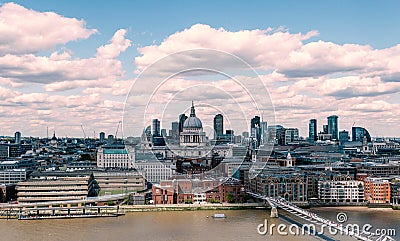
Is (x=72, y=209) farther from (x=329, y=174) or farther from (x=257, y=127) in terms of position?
(x=257, y=127)

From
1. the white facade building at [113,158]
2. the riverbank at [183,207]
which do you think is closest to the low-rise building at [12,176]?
the white facade building at [113,158]

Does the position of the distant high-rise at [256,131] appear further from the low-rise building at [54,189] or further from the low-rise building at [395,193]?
the low-rise building at [54,189]

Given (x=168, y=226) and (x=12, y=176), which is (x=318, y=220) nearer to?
(x=168, y=226)

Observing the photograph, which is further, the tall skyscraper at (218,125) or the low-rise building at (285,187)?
the tall skyscraper at (218,125)

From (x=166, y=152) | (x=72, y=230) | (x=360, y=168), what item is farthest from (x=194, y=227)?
(x=166, y=152)

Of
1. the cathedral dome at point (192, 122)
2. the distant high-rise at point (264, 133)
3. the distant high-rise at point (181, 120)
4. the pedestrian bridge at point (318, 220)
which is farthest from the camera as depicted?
the distant high-rise at point (181, 120)

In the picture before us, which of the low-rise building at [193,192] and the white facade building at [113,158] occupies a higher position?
the white facade building at [113,158]

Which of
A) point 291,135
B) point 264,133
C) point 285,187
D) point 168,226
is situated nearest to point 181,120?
point 264,133

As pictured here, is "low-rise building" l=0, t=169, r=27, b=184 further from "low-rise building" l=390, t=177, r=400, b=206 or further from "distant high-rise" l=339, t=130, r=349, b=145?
"distant high-rise" l=339, t=130, r=349, b=145

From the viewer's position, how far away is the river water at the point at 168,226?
7547 millimetres

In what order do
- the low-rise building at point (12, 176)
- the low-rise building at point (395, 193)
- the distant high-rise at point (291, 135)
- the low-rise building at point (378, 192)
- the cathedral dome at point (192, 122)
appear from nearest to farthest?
the low-rise building at point (395, 193), the low-rise building at point (378, 192), the low-rise building at point (12, 176), the cathedral dome at point (192, 122), the distant high-rise at point (291, 135)

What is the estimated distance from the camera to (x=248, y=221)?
8969 mm

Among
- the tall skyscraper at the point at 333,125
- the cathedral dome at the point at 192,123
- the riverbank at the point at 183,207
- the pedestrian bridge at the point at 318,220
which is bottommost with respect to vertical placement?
the riverbank at the point at 183,207

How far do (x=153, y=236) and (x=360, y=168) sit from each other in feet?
30.3
